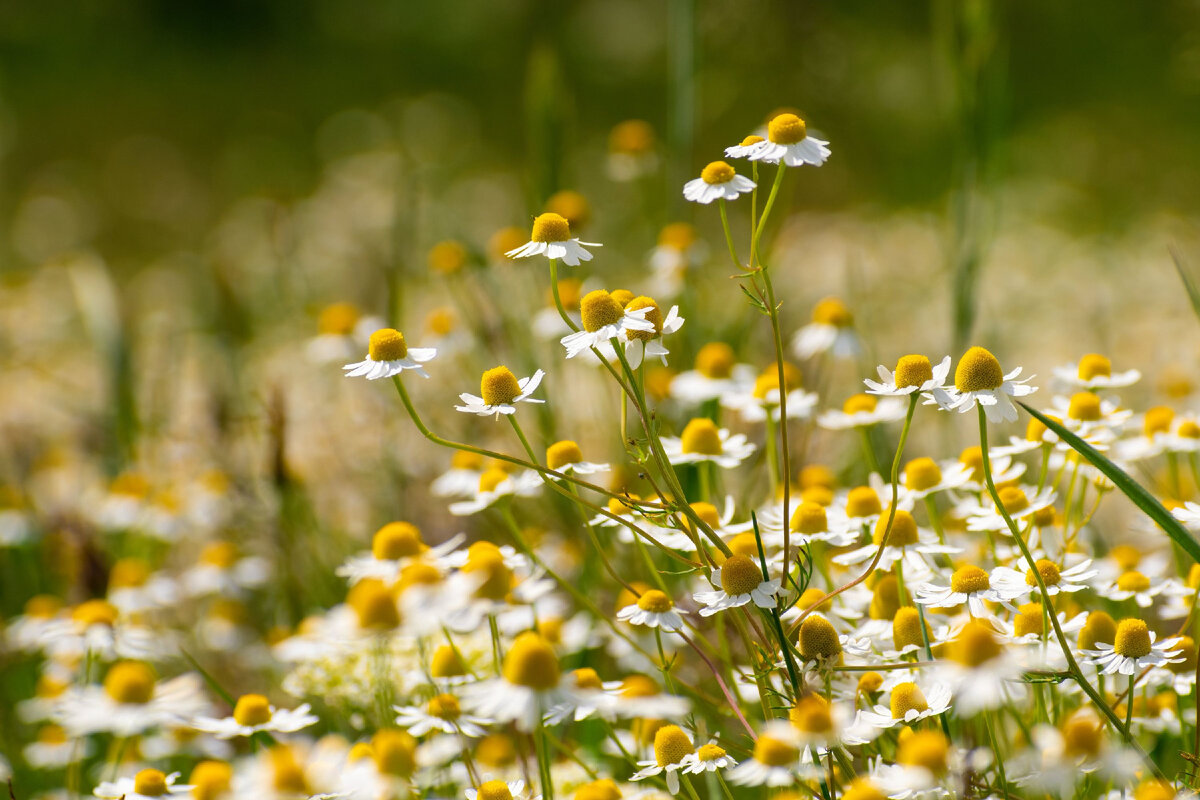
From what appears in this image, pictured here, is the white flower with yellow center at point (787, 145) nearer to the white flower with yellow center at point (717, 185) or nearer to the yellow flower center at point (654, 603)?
the white flower with yellow center at point (717, 185)

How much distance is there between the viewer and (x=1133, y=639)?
101cm

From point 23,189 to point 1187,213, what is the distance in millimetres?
7630

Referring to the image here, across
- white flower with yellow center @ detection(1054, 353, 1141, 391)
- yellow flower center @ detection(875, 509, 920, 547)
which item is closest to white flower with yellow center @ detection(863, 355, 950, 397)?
yellow flower center @ detection(875, 509, 920, 547)

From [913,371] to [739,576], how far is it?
0.83 ft

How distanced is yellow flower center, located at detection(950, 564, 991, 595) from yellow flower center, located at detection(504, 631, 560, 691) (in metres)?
0.43

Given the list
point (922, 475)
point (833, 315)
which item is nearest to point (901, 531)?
point (922, 475)

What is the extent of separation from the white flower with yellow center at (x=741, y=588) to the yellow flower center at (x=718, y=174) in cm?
39

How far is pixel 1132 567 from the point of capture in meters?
1.39

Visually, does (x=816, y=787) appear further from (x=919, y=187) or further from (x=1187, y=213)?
(x=919, y=187)

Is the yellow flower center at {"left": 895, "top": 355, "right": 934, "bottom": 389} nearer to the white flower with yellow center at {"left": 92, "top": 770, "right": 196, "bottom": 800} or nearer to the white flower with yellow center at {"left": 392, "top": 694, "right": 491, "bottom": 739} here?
the white flower with yellow center at {"left": 392, "top": 694, "right": 491, "bottom": 739}

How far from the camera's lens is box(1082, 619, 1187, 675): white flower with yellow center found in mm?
1000

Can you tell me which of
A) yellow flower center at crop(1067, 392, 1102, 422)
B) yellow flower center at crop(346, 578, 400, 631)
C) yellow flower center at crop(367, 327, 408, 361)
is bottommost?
yellow flower center at crop(346, 578, 400, 631)

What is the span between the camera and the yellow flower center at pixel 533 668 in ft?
2.67

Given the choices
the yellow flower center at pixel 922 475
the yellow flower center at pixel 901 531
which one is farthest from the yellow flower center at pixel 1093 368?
the yellow flower center at pixel 901 531
